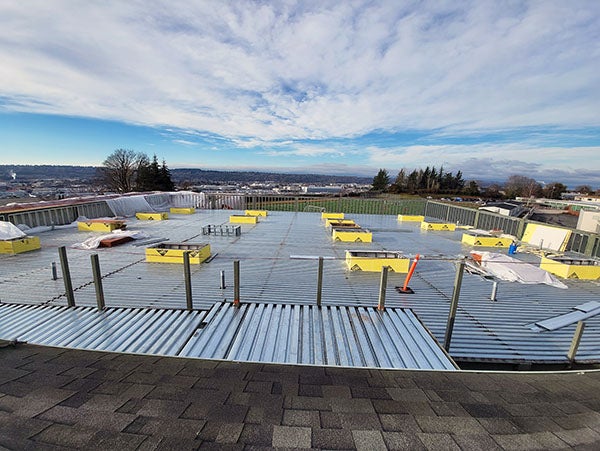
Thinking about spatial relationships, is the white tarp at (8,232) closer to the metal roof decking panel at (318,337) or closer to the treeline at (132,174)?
the metal roof decking panel at (318,337)

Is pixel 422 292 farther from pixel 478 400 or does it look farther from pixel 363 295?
pixel 478 400

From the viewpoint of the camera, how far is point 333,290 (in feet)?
20.2

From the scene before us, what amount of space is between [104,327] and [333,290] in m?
4.30

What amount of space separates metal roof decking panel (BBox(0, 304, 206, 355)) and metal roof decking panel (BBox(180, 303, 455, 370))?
366 millimetres

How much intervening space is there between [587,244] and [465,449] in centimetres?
1233

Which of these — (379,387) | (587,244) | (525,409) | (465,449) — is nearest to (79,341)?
(379,387)

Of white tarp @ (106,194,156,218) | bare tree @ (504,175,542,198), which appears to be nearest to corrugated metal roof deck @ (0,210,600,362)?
white tarp @ (106,194,156,218)

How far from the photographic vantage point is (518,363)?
3887 millimetres

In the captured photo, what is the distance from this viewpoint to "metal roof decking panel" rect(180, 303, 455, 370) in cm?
304

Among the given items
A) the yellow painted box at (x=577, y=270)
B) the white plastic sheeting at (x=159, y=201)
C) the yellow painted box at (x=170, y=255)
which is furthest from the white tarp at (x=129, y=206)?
the yellow painted box at (x=577, y=270)

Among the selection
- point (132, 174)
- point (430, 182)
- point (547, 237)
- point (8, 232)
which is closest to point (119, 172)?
point (132, 174)

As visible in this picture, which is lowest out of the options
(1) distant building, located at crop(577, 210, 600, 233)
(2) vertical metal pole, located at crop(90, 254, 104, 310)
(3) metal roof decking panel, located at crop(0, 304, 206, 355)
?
(1) distant building, located at crop(577, 210, 600, 233)

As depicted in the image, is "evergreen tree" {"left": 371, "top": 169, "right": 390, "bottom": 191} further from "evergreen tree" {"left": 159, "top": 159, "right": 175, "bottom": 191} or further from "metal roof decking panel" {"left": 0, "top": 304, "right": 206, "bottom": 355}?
"metal roof decking panel" {"left": 0, "top": 304, "right": 206, "bottom": 355}

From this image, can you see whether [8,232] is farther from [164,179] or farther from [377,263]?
[164,179]
